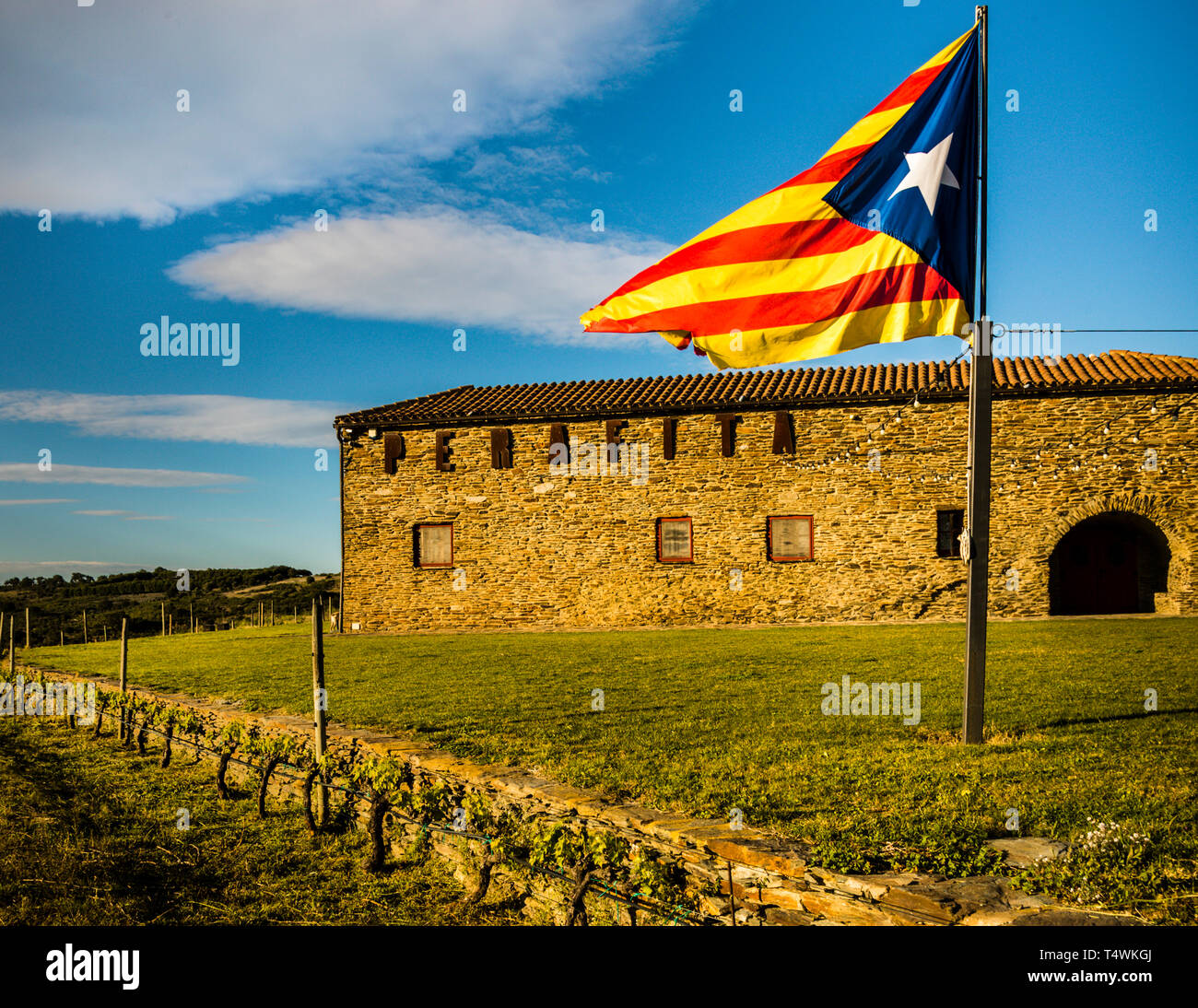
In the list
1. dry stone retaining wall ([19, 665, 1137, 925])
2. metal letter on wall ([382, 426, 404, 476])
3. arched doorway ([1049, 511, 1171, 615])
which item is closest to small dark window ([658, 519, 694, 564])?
metal letter on wall ([382, 426, 404, 476])

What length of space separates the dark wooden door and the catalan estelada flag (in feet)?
54.4

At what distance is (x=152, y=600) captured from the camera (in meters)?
38.7

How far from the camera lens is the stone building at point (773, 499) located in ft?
59.1

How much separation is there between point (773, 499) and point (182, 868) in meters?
16.0

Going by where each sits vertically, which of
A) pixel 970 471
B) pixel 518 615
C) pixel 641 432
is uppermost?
pixel 641 432

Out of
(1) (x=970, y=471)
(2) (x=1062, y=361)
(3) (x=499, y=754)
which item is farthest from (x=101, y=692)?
(2) (x=1062, y=361)

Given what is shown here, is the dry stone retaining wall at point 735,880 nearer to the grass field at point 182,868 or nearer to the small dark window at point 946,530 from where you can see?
the grass field at point 182,868

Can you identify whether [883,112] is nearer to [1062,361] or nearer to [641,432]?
[641,432]

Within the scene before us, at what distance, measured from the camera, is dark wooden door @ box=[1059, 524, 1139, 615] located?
1917 cm

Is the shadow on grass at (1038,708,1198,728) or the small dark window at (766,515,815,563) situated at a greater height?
the small dark window at (766,515,815,563)

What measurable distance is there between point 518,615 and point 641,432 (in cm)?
603

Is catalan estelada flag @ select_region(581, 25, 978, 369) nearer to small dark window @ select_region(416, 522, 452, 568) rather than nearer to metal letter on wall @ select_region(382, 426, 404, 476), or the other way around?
small dark window @ select_region(416, 522, 452, 568)

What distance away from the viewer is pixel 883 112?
6.23 m
